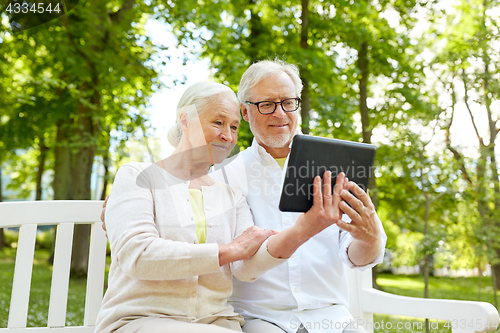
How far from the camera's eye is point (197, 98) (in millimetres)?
1872

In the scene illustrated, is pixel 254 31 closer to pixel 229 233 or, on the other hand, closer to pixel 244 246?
pixel 229 233

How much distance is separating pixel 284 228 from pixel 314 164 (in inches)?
26.0

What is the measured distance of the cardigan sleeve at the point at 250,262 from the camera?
163cm

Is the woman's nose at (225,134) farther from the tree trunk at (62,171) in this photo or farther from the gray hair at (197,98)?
the tree trunk at (62,171)

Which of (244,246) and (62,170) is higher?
(62,170)

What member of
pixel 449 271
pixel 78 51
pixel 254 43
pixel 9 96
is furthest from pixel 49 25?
pixel 449 271

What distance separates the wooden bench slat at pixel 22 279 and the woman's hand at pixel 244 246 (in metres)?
1.09

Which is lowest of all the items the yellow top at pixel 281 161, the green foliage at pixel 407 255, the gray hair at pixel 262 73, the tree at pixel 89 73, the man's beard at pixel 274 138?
the green foliage at pixel 407 255

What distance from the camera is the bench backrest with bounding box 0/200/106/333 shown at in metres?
2.00

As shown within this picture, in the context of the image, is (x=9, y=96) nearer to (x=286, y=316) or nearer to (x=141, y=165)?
(x=141, y=165)

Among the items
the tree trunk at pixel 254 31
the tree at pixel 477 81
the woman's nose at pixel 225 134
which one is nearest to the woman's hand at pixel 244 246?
the woman's nose at pixel 225 134

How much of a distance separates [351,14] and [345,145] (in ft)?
25.2

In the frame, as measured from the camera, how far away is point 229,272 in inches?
70.6

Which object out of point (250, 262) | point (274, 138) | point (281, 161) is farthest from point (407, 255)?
point (250, 262)
